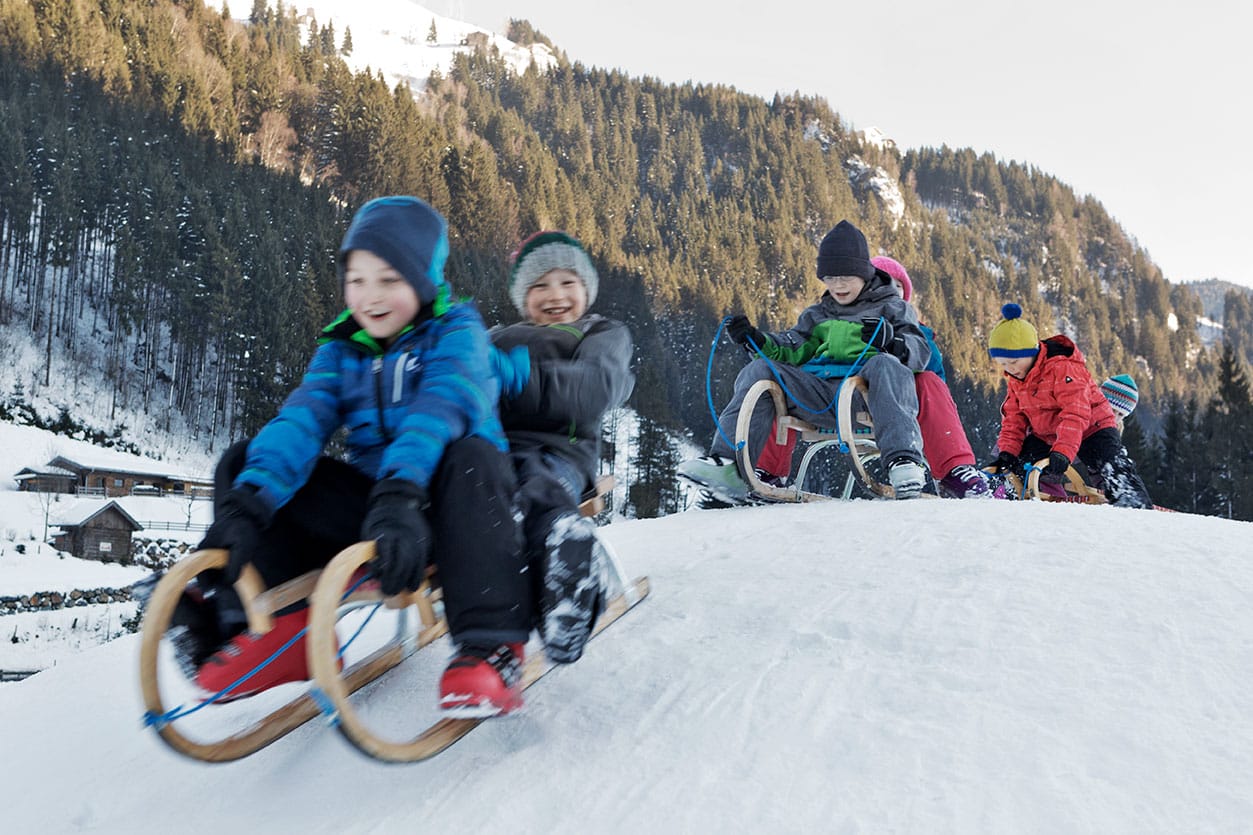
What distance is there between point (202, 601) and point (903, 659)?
1.31 metres

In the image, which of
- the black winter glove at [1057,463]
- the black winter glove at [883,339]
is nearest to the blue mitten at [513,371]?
the black winter glove at [883,339]

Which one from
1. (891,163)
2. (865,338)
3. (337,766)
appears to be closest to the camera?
(337,766)

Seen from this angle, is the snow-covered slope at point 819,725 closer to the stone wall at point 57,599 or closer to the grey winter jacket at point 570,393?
the grey winter jacket at point 570,393

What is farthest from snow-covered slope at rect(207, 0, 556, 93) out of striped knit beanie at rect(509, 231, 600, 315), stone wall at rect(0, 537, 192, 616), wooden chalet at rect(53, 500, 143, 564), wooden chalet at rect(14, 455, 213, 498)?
striped knit beanie at rect(509, 231, 600, 315)

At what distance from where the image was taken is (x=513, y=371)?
1.84 metres

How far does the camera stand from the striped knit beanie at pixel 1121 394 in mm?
6023

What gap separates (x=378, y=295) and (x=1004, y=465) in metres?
4.73

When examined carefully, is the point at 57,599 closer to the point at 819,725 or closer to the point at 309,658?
the point at 309,658

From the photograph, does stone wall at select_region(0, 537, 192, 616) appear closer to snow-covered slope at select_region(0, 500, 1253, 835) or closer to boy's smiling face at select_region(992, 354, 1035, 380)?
boy's smiling face at select_region(992, 354, 1035, 380)

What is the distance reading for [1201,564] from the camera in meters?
1.93

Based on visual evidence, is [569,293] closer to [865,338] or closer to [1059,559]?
[1059,559]

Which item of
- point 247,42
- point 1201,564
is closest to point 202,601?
point 1201,564

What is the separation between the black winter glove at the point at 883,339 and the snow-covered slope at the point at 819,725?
1.59 metres

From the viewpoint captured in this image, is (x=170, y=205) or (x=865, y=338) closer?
(x=865, y=338)
